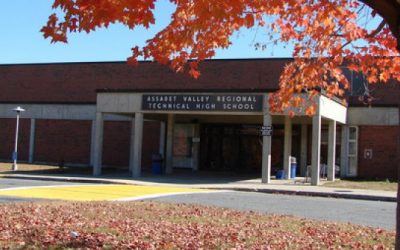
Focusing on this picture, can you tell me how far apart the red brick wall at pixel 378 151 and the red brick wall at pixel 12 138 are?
22.1 metres

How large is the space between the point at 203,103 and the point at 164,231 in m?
18.2

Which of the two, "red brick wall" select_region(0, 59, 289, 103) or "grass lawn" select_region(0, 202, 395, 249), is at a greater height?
"red brick wall" select_region(0, 59, 289, 103)

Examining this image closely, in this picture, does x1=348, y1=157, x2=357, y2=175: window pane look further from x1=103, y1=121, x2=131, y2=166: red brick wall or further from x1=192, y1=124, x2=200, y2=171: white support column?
x1=103, y1=121, x2=131, y2=166: red brick wall

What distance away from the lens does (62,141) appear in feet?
130

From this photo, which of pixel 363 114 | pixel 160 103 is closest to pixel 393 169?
pixel 363 114

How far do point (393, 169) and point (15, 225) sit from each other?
26.7 m

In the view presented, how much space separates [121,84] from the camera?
39500 millimetres

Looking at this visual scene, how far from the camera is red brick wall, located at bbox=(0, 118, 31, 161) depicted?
1597 inches

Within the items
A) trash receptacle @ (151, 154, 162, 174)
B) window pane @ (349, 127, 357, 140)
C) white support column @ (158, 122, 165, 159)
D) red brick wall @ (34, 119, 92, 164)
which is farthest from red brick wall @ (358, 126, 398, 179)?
red brick wall @ (34, 119, 92, 164)

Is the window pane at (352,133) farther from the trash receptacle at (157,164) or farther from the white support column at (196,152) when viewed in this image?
the trash receptacle at (157,164)

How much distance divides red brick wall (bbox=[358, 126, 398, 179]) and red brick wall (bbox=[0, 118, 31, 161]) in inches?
868

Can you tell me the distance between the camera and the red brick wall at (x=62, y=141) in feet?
128

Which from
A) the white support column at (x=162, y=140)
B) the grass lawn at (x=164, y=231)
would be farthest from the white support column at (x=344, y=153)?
the grass lawn at (x=164, y=231)

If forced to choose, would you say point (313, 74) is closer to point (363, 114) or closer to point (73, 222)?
point (73, 222)
